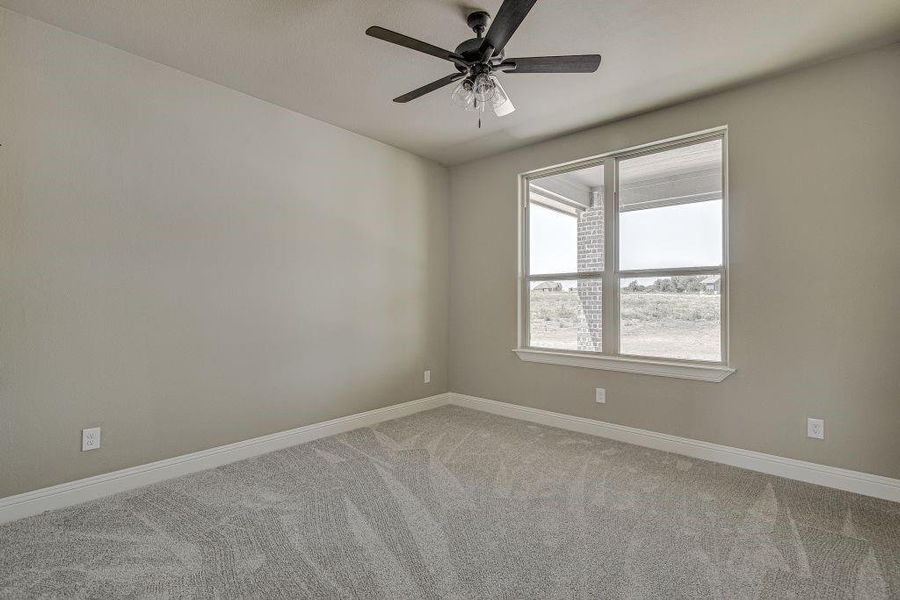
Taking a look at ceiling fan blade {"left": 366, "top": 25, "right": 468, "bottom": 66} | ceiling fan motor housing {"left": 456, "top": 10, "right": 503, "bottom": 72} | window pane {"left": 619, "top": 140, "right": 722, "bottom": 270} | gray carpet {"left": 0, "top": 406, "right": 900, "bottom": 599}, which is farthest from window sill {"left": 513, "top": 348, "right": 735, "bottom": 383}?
ceiling fan blade {"left": 366, "top": 25, "right": 468, "bottom": 66}

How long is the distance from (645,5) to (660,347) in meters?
2.31

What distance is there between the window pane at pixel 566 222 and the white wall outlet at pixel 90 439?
3497 mm

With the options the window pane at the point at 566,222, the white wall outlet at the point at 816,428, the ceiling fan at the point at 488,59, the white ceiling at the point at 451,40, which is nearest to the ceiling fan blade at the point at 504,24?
the ceiling fan at the point at 488,59

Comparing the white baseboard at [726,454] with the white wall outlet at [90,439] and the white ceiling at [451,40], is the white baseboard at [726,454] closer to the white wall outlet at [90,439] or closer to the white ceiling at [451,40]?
the white ceiling at [451,40]

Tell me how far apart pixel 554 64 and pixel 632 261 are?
6.30 feet

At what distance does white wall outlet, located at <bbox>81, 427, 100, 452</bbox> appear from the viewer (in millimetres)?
2471

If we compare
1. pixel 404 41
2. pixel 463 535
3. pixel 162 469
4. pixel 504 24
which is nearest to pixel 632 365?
pixel 463 535

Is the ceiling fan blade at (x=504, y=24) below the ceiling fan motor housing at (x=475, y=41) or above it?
below

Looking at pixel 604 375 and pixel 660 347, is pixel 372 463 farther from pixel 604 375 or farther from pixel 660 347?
pixel 660 347

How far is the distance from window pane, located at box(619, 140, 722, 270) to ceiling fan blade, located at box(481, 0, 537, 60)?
6.56 ft

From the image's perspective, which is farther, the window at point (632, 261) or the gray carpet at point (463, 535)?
the window at point (632, 261)

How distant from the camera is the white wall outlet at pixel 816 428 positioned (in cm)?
271

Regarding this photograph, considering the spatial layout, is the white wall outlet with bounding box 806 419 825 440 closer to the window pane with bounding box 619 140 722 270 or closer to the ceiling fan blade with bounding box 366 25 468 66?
the window pane with bounding box 619 140 722 270

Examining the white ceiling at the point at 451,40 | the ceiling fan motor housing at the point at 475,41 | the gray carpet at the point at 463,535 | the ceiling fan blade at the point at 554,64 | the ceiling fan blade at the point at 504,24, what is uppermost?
the white ceiling at the point at 451,40
